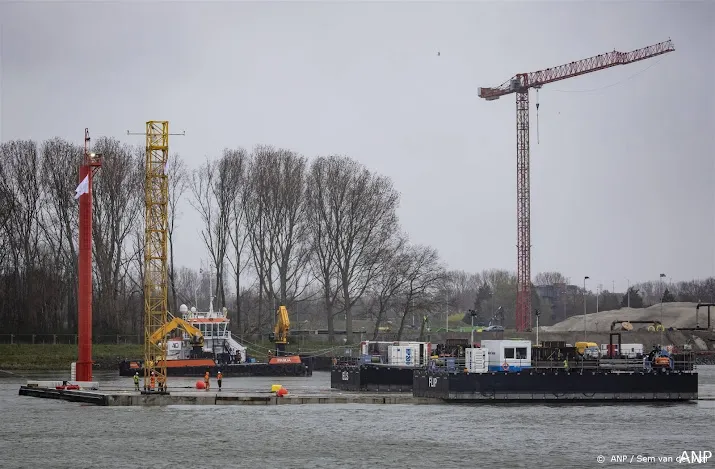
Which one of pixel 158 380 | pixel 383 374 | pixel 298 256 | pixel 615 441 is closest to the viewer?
pixel 615 441

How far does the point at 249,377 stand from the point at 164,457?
54905 mm

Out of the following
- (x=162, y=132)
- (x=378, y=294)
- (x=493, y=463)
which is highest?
(x=162, y=132)

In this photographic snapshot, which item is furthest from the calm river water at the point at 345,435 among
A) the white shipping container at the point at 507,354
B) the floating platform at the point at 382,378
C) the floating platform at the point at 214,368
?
the floating platform at the point at 214,368

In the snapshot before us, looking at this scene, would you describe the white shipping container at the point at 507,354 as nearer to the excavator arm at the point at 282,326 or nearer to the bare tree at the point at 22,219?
the excavator arm at the point at 282,326

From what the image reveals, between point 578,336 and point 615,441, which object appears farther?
point 578,336

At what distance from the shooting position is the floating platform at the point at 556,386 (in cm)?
7162

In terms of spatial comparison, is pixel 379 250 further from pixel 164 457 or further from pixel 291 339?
pixel 164 457

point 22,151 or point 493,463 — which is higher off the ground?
point 22,151

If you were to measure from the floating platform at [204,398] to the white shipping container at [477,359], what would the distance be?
3227 mm

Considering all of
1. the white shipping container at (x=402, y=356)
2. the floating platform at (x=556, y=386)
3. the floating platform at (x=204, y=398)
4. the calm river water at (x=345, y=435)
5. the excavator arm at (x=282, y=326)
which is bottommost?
the calm river water at (x=345, y=435)

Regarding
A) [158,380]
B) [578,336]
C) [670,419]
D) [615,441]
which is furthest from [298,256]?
[615,441]

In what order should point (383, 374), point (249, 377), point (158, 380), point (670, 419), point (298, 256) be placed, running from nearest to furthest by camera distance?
point (670, 419) < point (158, 380) < point (383, 374) < point (249, 377) < point (298, 256)

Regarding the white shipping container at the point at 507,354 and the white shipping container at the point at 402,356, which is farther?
the white shipping container at the point at 402,356

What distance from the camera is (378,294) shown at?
13275 cm
